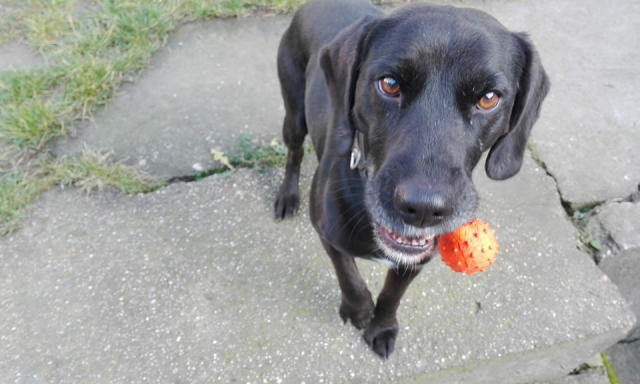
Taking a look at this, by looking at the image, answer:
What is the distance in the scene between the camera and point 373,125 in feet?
6.10

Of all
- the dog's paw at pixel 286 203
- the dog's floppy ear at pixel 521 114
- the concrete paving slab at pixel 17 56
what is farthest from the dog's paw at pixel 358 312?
the concrete paving slab at pixel 17 56

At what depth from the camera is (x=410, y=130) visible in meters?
1.71

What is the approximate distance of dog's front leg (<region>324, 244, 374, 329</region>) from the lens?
2.29 m

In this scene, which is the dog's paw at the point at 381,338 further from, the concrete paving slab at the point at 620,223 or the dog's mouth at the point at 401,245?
the concrete paving slab at the point at 620,223

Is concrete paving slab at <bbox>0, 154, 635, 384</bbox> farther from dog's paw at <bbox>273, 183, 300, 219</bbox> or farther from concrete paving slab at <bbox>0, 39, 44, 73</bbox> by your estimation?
concrete paving slab at <bbox>0, 39, 44, 73</bbox>

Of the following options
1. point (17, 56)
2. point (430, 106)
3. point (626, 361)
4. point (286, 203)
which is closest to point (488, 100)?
point (430, 106)

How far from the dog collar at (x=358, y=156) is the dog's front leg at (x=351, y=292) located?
411 mm

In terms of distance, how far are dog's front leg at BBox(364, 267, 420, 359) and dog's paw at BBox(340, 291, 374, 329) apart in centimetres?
4

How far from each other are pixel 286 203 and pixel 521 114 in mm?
1379

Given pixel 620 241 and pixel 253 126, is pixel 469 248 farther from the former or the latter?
pixel 253 126

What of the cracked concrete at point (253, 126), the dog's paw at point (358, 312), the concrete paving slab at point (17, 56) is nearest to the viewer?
the dog's paw at point (358, 312)

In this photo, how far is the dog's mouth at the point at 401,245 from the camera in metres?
1.88

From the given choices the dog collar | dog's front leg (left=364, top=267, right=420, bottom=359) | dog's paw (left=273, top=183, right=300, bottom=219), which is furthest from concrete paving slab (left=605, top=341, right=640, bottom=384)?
the dog collar

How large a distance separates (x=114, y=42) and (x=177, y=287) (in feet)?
6.76
